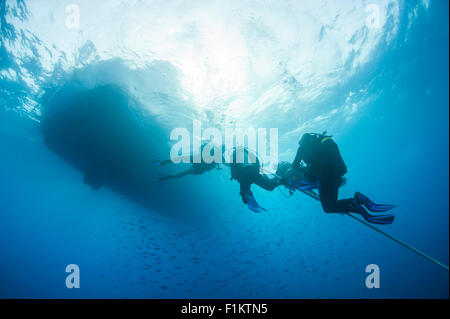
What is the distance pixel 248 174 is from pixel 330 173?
2.38 m

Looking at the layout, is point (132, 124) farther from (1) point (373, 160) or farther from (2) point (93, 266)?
(2) point (93, 266)

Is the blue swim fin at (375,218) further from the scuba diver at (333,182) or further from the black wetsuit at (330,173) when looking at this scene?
the black wetsuit at (330,173)

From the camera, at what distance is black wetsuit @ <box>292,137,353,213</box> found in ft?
14.9

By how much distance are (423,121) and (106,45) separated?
→ 1350 inches

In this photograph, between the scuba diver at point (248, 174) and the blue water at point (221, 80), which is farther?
the blue water at point (221, 80)

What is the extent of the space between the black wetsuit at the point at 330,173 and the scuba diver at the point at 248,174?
169 cm

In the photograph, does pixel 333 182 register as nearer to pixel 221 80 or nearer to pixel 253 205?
pixel 253 205

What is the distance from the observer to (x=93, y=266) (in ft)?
303

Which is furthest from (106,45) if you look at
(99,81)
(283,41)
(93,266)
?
(93,266)

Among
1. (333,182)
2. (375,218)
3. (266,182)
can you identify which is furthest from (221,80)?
(375,218)

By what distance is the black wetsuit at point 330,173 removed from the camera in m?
4.53

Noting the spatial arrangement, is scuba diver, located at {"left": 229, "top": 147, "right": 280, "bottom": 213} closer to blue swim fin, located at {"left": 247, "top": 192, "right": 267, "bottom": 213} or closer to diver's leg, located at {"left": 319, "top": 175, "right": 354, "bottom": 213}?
blue swim fin, located at {"left": 247, "top": 192, "right": 267, "bottom": 213}

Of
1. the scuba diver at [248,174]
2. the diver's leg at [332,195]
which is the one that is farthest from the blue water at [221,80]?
the diver's leg at [332,195]

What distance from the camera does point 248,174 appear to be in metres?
6.27
